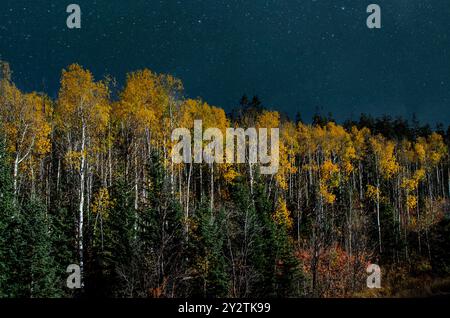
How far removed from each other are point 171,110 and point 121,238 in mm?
10793

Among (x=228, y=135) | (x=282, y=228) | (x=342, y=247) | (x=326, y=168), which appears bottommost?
(x=342, y=247)

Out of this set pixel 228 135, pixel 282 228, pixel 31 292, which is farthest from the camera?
pixel 228 135

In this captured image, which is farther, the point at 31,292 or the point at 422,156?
the point at 422,156

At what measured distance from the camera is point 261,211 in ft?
107

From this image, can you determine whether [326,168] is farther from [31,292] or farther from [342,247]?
[31,292]
